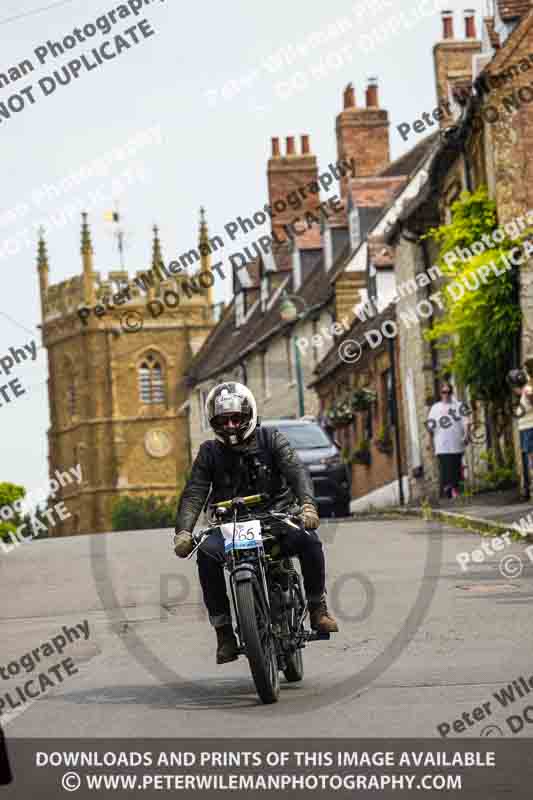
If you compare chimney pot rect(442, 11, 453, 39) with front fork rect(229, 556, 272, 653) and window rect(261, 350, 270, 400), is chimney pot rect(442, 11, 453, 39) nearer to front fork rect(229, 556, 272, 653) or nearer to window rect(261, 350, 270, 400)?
window rect(261, 350, 270, 400)

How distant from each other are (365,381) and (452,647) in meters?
35.1

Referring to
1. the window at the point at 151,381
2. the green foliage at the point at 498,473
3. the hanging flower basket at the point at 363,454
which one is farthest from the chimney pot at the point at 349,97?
the window at the point at 151,381

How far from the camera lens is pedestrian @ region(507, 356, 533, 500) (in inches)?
942

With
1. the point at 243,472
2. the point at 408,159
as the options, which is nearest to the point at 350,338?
the point at 408,159

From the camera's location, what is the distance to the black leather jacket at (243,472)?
31.7ft

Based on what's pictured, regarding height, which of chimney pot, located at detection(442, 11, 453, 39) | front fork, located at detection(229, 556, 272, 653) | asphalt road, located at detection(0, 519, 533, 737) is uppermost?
chimney pot, located at detection(442, 11, 453, 39)

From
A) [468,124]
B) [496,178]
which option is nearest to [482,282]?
[496,178]

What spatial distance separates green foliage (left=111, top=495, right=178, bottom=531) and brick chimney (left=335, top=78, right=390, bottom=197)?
5037 cm

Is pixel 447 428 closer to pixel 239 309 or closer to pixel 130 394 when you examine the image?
pixel 239 309

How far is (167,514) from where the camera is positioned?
10231 centimetres

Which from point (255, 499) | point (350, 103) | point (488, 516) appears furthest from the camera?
point (350, 103)

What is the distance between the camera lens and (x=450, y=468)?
30250mm

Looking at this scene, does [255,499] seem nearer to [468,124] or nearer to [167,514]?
[468,124]

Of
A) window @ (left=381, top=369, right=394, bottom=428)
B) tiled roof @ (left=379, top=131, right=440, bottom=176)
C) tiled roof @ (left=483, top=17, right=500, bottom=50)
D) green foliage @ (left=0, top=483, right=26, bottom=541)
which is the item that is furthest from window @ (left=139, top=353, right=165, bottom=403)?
green foliage @ (left=0, top=483, right=26, bottom=541)
